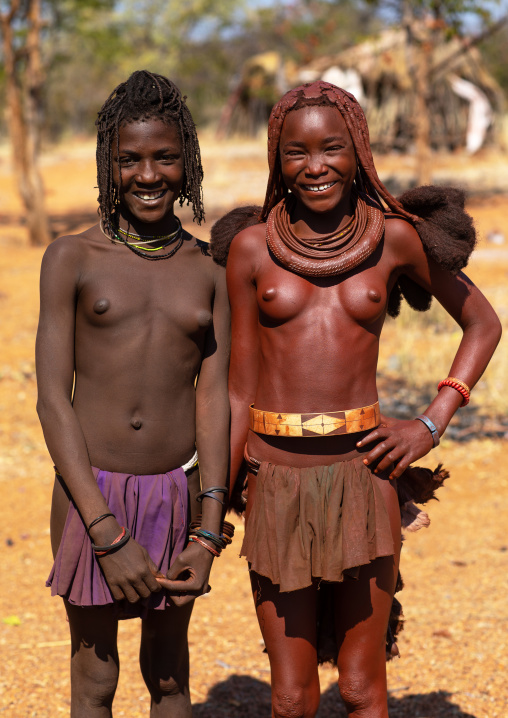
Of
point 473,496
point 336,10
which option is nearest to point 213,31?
point 336,10

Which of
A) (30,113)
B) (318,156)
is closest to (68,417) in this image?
(318,156)

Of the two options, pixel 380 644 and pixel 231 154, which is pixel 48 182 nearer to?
pixel 231 154

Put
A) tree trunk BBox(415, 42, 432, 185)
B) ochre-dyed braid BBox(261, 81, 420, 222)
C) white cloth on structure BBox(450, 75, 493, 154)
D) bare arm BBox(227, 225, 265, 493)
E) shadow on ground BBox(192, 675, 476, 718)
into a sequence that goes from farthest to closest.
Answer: white cloth on structure BBox(450, 75, 493, 154), tree trunk BBox(415, 42, 432, 185), shadow on ground BBox(192, 675, 476, 718), bare arm BBox(227, 225, 265, 493), ochre-dyed braid BBox(261, 81, 420, 222)

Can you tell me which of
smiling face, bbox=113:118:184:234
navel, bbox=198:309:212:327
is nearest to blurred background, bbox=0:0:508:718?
navel, bbox=198:309:212:327

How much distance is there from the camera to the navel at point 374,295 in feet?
7.28

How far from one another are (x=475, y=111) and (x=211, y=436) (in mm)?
21128

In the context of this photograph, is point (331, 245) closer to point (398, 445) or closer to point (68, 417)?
point (398, 445)

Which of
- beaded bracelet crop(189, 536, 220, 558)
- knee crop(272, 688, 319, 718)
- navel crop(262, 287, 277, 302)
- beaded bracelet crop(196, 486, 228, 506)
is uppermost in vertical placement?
navel crop(262, 287, 277, 302)

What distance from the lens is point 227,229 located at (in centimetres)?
237

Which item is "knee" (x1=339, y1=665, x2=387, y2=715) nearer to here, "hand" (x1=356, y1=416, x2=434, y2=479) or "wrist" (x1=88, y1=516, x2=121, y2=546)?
"hand" (x1=356, y1=416, x2=434, y2=479)

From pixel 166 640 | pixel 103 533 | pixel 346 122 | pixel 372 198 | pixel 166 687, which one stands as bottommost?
pixel 166 687

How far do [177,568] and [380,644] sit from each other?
63cm

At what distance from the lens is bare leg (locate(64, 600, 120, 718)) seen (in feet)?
7.48

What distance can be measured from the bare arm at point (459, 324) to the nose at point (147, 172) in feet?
2.19
